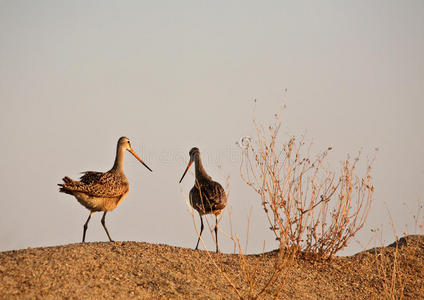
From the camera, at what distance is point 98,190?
8.16 meters

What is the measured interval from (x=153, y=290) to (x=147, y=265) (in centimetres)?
86

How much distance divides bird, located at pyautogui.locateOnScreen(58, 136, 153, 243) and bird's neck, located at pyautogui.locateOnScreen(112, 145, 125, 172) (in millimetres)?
240

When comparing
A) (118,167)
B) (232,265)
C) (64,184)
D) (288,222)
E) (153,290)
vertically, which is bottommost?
(153,290)

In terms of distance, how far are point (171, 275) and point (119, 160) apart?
3598 mm

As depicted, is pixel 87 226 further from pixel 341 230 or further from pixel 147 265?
pixel 341 230

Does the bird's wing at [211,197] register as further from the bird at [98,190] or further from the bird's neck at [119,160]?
the bird's neck at [119,160]

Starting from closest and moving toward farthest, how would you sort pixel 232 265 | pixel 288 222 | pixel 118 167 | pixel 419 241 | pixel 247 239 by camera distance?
pixel 247 239 < pixel 288 222 < pixel 232 265 < pixel 118 167 < pixel 419 241

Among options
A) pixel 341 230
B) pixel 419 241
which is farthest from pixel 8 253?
pixel 419 241

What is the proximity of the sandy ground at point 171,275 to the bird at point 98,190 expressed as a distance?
967mm

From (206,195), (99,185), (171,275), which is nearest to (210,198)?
(206,195)

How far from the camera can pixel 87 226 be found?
8273mm

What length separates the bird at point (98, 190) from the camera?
26.4ft

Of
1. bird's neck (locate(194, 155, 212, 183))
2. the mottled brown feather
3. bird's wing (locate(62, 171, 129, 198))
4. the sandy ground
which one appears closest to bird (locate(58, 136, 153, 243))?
bird's wing (locate(62, 171, 129, 198))

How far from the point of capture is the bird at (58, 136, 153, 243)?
8047mm
